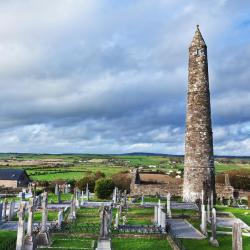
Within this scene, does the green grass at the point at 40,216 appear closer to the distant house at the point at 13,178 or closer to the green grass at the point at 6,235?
the green grass at the point at 6,235

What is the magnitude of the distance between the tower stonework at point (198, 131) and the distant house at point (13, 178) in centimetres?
3480

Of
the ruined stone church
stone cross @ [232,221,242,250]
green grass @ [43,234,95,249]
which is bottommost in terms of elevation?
green grass @ [43,234,95,249]

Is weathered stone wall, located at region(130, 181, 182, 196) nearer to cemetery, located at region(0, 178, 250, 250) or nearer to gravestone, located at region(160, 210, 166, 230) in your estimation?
cemetery, located at region(0, 178, 250, 250)

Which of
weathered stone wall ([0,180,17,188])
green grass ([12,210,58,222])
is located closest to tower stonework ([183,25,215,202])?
green grass ([12,210,58,222])

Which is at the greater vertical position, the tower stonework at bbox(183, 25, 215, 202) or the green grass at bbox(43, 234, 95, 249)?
the tower stonework at bbox(183, 25, 215, 202)

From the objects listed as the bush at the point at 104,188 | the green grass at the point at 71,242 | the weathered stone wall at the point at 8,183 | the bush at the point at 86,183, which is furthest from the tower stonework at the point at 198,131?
the weathered stone wall at the point at 8,183

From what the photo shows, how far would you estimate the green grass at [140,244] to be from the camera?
828 inches

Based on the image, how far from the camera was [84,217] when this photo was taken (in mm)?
31938

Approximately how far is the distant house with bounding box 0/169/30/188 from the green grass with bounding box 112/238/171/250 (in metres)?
47.0

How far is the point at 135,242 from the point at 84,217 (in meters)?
10.2

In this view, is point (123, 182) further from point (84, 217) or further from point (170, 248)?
point (170, 248)

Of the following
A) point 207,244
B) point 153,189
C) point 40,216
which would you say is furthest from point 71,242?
point 153,189

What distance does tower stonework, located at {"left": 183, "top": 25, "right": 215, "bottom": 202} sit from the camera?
40.1 metres

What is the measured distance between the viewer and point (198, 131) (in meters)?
40.2
